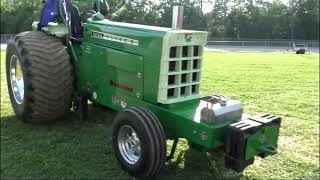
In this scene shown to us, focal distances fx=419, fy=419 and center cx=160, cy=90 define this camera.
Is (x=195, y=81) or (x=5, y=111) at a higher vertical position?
(x=195, y=81)

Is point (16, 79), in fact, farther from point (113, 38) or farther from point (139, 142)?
point (139, 142)

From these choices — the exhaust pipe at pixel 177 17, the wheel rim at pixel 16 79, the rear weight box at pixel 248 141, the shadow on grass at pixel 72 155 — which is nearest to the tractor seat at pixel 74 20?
the wheel rim at pixel 16 79

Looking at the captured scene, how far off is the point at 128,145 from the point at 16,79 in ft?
8.99

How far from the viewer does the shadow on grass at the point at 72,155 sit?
4.16 metres

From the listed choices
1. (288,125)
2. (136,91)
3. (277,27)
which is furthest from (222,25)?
(288,125)

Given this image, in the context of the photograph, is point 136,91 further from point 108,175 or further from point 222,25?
point 222,25

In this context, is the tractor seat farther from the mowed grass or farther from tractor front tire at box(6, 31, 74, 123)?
the mowed grass

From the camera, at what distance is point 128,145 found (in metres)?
4.09

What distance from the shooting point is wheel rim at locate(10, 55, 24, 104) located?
19.3 feet

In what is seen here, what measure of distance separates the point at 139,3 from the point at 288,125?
3440 millimetres

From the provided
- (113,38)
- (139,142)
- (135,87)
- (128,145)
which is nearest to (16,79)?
(113,38)

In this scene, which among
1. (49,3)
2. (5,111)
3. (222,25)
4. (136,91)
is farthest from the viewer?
(5,111)

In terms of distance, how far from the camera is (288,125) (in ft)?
19.0

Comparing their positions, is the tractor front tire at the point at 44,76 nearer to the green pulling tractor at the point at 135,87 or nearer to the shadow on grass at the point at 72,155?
the green pulling tractor at the point at 135,87
